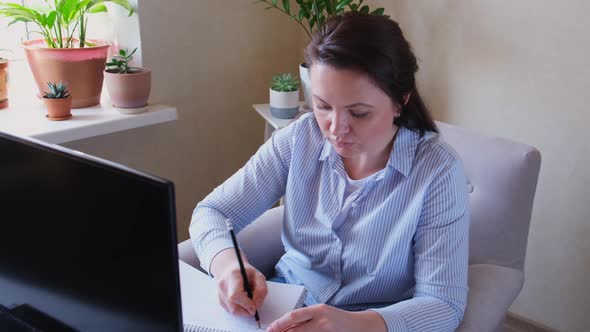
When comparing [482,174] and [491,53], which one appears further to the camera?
[491,53]

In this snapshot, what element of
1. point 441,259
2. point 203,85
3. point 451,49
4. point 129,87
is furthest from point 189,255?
point 451,49

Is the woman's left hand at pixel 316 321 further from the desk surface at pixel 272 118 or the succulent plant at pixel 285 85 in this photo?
the succulent plant at pixel 285 85

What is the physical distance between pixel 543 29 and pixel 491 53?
18 centimetres

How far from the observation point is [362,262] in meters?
1.11

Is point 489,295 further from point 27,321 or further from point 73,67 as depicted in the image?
point 73,67

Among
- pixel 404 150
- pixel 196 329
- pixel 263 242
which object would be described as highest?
pixel 404 150

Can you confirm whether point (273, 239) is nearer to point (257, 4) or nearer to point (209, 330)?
point (209, 330)

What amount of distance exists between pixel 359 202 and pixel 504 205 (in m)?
0.37

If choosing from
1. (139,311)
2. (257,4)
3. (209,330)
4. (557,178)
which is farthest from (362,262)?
(257,4)

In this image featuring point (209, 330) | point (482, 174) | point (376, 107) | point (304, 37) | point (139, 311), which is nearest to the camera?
point (139, 311)

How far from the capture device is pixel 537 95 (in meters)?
1.69

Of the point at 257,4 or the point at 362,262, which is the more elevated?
the point at 257,4

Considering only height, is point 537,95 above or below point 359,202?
above

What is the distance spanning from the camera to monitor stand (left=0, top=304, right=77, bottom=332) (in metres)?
0.75
